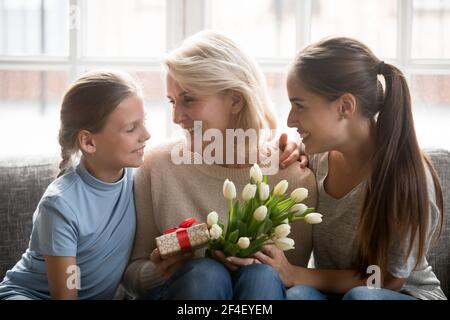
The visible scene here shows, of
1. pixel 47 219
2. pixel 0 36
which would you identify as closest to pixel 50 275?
pixel 47 219

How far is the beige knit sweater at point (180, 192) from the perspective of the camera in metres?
2.10

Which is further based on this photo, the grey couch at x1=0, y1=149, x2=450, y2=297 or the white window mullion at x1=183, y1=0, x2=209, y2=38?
the white window mullion at x1=183, y1=0, x2=209, y2=38

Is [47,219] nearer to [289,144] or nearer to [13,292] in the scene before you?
[13,292]

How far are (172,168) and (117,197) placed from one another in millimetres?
190

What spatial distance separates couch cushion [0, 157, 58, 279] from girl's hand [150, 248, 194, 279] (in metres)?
0.49

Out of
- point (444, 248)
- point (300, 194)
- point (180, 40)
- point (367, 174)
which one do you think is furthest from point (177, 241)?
point (180, 40)

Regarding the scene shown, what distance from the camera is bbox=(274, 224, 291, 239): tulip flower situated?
181cm

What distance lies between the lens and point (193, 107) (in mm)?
2051

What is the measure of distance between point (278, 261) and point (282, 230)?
0.57 ft

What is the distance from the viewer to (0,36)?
273 cm

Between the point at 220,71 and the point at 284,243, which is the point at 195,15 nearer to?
the point at 220,71

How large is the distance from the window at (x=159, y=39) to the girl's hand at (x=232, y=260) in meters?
0.93

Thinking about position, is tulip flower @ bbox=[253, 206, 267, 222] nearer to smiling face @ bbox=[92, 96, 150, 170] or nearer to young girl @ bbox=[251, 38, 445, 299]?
young girl @ bbox=[251, 38, 445, 299]

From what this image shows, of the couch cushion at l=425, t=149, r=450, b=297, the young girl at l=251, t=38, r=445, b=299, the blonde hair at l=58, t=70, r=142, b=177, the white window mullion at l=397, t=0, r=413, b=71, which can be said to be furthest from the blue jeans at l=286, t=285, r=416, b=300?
the white window mullion at l=397, t=0, r=413, b=71
